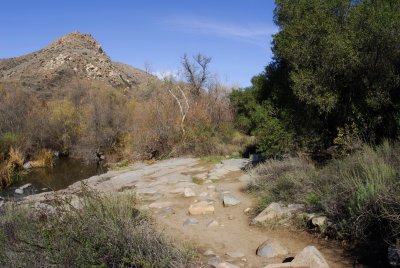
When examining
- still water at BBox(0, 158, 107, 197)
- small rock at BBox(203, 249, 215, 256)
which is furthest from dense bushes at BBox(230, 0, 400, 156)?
still water at BBox(0, 158, 107, 197)

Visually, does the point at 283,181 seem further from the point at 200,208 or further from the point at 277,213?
the point at 200,208

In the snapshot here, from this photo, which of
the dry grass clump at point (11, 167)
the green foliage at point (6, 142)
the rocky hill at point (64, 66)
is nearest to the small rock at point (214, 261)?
the dry grass clump at point (11, 167)

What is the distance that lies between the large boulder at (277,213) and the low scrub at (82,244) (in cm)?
204

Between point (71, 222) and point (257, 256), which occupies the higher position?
point (71, 222)

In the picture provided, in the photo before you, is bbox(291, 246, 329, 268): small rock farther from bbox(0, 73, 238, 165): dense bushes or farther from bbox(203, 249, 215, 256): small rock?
bbox(0, 73, 238, 165): dense bushes

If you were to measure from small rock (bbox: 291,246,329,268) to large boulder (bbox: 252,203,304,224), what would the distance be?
1634 mm

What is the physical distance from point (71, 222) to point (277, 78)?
753 centimetres

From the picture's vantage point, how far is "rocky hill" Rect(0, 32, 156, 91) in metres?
43.4

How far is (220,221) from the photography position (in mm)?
6805

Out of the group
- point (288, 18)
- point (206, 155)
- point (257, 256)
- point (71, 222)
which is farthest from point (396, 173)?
point (206, 155)

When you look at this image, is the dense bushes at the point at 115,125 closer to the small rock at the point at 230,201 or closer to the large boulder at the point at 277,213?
the small rock at the point at 230,201

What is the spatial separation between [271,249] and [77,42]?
53.5 meters

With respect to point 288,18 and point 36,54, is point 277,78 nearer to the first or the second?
point 288,18

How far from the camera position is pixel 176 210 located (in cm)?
760
